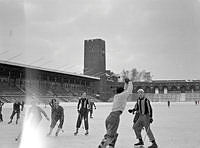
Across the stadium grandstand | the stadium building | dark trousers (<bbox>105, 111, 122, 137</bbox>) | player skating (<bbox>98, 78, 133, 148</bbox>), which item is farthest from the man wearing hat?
the stadium building

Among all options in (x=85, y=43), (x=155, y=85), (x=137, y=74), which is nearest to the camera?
(x=155, y=85)

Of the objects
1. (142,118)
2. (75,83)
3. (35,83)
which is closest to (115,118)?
(142,118)

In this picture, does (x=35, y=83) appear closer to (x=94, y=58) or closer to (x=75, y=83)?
(x=75, y=83)

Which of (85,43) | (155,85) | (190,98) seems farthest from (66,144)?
(85,43)

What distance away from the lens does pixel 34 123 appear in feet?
29.6

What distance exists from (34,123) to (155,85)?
99556 mm

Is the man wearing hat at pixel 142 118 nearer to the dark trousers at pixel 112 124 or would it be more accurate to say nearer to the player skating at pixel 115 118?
the player skating at pixel 115 118

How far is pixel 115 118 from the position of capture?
22.4 ft

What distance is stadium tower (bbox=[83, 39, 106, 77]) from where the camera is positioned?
13527cm

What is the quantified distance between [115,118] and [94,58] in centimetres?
13036

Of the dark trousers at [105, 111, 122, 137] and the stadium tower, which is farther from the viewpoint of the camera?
the stadium tower

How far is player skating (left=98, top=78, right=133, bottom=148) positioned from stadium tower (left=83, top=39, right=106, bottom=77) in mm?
126275

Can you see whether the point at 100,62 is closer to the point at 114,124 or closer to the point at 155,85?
the point at 155,85

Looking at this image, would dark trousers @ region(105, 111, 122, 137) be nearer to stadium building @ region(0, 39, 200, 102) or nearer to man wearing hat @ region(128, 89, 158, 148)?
man wearing hat @ region(128, 89, 158, 148)
